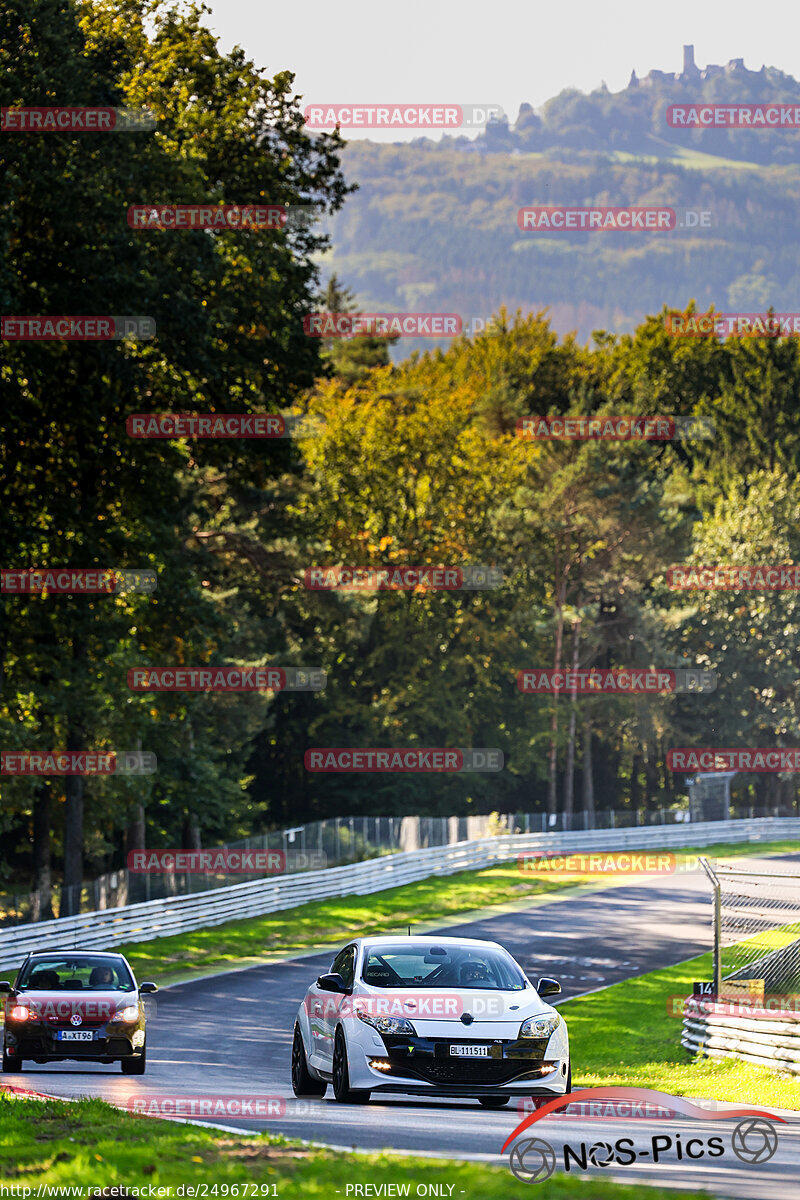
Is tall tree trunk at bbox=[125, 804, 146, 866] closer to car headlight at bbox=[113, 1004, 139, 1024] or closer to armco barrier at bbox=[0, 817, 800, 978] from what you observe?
armco barrier at bbox=[0, 817, 800, 978]

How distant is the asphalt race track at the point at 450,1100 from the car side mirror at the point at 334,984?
90 cm

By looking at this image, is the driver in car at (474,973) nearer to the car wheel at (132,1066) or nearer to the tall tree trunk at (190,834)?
the car wheel at (132,1066)

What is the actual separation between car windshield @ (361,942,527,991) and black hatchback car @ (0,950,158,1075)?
4.40 metres

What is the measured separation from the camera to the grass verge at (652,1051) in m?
16.8

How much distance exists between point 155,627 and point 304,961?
26.2 ft

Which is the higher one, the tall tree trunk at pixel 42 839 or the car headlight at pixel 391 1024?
the car headlight at pixel 391 1024

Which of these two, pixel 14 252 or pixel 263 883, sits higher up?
pixel 14 252

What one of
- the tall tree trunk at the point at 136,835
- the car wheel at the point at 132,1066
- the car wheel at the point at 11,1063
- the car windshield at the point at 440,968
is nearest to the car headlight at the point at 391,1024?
the car windshield at the point at 440,968

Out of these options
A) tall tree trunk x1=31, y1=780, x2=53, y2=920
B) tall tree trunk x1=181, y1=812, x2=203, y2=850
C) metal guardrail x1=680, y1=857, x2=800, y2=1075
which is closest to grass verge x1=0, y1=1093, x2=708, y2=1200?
metal guardrail x1=680, y1=857, x2=800, y2=1075

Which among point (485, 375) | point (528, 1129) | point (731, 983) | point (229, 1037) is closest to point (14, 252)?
point (229, 1037)

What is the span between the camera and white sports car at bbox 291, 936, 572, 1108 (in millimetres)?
11328

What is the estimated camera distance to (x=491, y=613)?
70.8 meters

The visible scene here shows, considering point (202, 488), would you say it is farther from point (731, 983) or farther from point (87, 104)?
point (731, 983)

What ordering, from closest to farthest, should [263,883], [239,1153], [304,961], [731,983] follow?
[239,1153]
[731,983]
[304,961]
[263,883]
